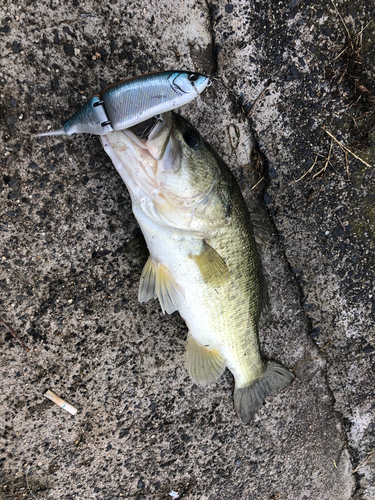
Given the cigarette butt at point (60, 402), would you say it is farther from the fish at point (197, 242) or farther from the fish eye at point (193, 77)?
the fish eye at point (193, 77)

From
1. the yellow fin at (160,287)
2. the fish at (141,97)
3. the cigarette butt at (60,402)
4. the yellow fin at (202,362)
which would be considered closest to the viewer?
the fish at (141,97)

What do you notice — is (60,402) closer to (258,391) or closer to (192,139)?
(258,391)

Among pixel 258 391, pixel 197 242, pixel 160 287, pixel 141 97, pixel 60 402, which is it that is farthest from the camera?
pixel 258 391

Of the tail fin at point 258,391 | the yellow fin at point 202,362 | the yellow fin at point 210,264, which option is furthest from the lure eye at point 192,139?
the tail fin at point 258,391

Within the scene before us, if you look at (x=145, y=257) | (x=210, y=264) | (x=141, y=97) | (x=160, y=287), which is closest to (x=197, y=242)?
(x=210, y=264)

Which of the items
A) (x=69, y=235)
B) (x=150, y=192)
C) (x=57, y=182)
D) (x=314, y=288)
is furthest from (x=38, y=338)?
(x=314, y=288)

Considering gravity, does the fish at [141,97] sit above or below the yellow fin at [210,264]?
above
